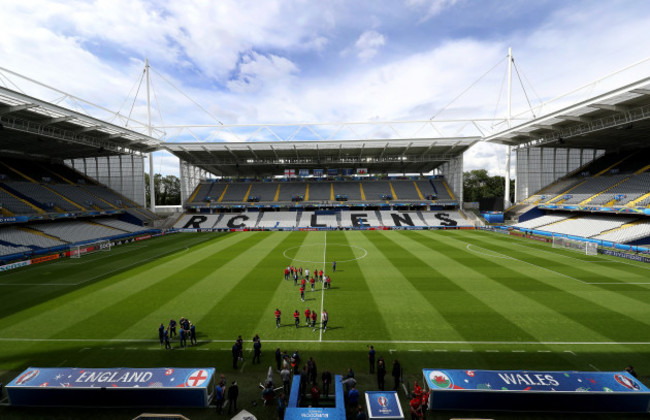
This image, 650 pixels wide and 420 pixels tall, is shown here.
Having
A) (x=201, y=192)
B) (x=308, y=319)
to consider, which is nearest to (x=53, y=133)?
(x=201, y=192)

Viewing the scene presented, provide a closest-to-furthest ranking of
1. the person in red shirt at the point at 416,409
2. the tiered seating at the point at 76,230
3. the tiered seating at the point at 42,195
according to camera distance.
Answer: the person in red shirt at the point at 416,409
the tiered seating at the point at 76,230
the tiered seating at the point at 42,195

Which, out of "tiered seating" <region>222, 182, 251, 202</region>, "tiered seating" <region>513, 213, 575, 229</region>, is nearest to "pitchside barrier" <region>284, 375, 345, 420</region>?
"tiered seating" <region>513, 213, 575, 229</region>

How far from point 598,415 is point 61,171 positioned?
229 ft

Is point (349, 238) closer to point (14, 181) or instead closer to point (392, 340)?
point (392, 340)

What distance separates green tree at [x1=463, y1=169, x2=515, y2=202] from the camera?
303ft

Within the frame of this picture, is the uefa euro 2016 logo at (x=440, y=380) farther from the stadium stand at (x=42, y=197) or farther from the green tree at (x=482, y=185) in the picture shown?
the green tree at (x=482, y=185)

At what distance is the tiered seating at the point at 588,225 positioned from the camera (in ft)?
114

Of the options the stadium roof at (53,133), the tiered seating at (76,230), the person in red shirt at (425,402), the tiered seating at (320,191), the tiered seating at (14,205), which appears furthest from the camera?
the tiered seating at (320,191)

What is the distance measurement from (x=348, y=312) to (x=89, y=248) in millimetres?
34471

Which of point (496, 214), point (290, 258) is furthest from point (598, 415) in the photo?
point (496, 214)

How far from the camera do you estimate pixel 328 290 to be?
63.3 feet

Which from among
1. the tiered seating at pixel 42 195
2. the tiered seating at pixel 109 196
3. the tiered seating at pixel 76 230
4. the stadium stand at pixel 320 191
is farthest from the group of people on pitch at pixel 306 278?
Result: the tiered seating at pixel 109 196

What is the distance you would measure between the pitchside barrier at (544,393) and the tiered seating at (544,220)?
42.4 meters

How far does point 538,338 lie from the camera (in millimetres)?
12711
